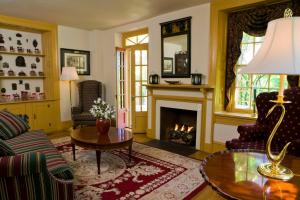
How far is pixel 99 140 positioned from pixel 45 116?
9.14 ft

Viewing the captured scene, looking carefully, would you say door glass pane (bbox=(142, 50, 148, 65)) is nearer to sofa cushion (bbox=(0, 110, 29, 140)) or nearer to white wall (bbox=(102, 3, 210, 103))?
white wall (bbox=(102, 3, 210, 103))

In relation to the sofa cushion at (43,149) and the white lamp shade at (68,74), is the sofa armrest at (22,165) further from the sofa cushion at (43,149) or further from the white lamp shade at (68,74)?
the white lamp shade at (68,74)

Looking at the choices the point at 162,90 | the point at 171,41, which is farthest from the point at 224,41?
the point at 162,90

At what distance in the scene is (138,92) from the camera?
16.3ft

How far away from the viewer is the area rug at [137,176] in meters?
2.31

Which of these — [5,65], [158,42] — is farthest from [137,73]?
[5,65]

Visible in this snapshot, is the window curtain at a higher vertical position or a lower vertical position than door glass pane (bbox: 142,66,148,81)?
higher

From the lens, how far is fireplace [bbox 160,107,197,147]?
4.07m

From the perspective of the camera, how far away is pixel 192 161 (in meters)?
3.21

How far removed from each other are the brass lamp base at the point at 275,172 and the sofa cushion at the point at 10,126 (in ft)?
9.60

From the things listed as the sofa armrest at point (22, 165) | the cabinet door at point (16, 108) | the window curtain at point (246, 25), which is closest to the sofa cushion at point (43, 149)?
the sofa armrest at point (22, 165)

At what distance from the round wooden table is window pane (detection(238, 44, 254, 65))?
2.26 m

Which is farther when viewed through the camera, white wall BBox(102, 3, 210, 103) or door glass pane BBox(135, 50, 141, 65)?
door glass pane BBox(135, 50, 141, 65)

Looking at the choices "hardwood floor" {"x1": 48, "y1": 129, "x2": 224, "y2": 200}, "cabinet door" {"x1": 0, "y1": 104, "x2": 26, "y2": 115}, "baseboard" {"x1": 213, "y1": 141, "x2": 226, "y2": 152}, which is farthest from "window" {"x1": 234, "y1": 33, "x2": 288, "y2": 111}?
"cabinet door" {"x1": 0, "y1": 104, "x2": 26, "y2": 115}
